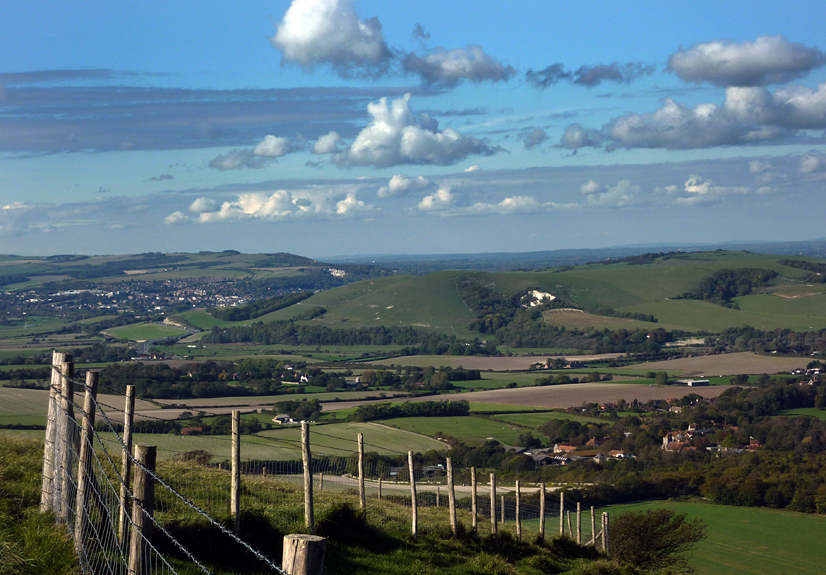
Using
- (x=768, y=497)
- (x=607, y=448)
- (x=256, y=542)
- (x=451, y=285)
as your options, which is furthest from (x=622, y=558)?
(x=451, y=285)

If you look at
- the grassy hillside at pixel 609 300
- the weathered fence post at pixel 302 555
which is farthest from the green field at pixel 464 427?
the grassy hillside at pixel 609 300

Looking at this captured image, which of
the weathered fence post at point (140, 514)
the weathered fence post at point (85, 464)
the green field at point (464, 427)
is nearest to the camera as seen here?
the weathered fence post at point (140, 514)

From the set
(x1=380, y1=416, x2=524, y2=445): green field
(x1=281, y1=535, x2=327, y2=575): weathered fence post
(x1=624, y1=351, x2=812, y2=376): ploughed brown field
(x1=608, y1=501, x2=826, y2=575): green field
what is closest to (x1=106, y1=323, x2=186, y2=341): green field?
(x1=624, y1=351, x2=812, y2=376): ploughed brown field

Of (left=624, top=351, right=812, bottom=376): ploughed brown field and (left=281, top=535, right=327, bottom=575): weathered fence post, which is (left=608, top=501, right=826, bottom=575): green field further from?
(left=624, top=351, right=812, bottom=376): ploughed brown field

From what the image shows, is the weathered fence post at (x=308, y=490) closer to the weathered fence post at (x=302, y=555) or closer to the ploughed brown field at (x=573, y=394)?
the weathered fence post at (x=302, y=555)

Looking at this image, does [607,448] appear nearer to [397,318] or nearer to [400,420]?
[400,420]

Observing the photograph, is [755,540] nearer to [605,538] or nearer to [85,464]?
[605,538]

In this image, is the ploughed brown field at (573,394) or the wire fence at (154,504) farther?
the ploughed brown field at (573,394)

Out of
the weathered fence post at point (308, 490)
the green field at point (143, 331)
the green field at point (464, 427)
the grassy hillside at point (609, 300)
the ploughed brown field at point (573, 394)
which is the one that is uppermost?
the weathered fence post at point (308, 490)
